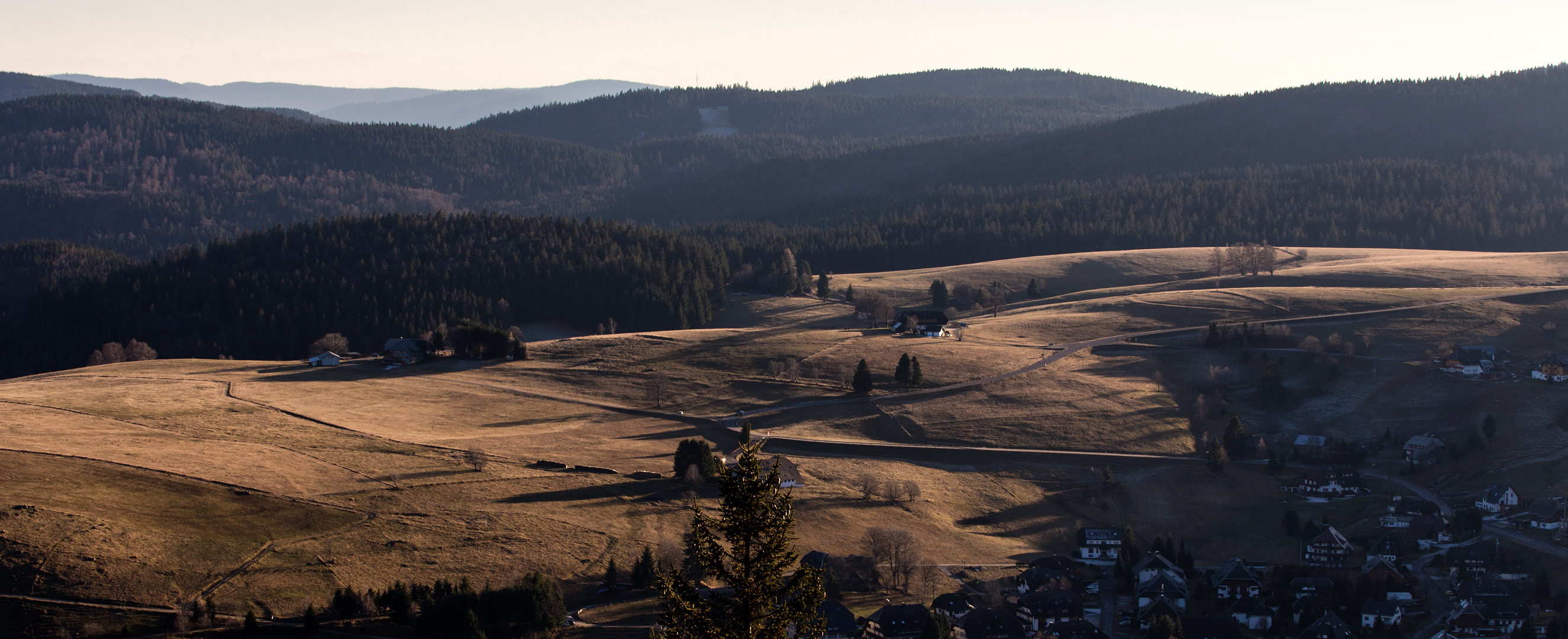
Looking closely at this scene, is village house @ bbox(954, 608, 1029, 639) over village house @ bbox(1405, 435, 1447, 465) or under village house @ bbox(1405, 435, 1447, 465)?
under

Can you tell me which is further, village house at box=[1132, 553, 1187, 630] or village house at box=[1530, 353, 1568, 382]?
village house at box=[1530, 353, 1568, 382]

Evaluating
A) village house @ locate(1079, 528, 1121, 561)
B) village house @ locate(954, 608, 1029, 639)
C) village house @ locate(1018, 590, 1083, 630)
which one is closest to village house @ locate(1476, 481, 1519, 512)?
village house @ locate(1079, 528, 1121, 561)

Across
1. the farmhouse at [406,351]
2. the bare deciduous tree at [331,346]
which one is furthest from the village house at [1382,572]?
the bare deciduous tree at [331,346]

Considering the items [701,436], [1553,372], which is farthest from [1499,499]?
[701,436]

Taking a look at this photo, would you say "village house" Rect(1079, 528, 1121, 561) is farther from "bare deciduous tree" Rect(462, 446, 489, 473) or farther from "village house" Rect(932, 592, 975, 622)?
"bare deciduous tree" Rect(462, 446, 489, 473)

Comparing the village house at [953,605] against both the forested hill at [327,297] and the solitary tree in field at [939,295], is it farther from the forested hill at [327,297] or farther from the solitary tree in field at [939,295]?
the forested hill at [327,297]

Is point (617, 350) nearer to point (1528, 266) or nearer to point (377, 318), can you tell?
point (377, 318)

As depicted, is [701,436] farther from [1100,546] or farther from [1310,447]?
[1310,447]
